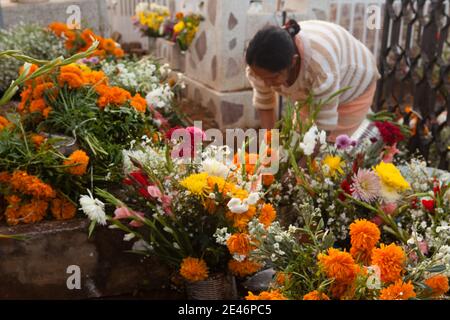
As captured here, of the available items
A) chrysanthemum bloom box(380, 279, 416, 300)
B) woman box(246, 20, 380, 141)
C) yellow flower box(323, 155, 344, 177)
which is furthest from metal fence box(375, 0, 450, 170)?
chrysanthemum bloom box(380, 279, 416, 300)

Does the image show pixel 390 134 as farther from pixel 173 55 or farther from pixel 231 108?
pixel 173 55

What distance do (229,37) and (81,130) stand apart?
2576 millimetres

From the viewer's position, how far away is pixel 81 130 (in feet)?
7.05

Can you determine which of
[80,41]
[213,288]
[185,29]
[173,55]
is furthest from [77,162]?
[173,55]

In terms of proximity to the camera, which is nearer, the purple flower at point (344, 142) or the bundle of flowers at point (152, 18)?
the purple flower at point (344, 142)

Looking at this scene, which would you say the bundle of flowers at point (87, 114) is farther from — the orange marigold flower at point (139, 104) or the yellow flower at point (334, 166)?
the yellow flower at point (334, 166)

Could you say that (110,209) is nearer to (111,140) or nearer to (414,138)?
(111,140)

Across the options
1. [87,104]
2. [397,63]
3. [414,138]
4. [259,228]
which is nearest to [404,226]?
[259,228]

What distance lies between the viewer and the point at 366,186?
67.5 inches

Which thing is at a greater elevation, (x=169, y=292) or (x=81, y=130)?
(x=81, y=130)

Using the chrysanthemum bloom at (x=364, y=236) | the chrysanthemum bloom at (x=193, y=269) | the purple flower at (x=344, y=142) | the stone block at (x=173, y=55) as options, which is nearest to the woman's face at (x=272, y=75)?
the purple flower at (x=344, y=142)

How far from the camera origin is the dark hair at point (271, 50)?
2467 millimetres

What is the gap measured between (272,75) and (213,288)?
3.69 ft

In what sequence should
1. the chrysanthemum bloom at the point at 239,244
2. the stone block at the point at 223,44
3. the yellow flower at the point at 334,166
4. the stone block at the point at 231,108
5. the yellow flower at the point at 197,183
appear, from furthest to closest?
the stone block at the point at 231,108, the stone block at the point at 223,44, the yellow flower at the point at 334,166, the yellow flower at the point at 197,183, the chrysanthemum bloom at the point at 239,244
